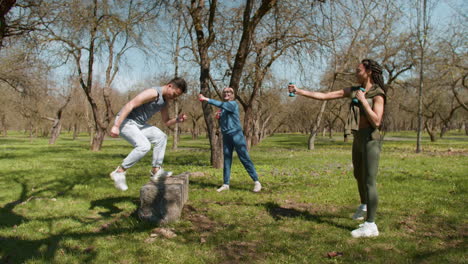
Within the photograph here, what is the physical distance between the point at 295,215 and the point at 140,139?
272 centimetres

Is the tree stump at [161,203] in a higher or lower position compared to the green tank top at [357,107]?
lower

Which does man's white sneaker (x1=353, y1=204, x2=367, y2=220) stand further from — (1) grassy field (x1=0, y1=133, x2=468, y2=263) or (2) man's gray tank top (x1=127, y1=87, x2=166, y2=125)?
(2) man's gray tank top (x1=127, y1=87, x2=166, y2=125)

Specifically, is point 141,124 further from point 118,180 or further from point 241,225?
point 241,225

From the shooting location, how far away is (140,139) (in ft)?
15.7

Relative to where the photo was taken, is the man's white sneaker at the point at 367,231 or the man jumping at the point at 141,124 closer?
the man's white sneaker at the point at 367,231

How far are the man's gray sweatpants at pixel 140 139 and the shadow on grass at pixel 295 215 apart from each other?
207 cm

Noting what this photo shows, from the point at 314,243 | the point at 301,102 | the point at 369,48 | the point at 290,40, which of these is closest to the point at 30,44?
the point at 290,40

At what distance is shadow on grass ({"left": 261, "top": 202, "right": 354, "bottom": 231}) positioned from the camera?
4.72 m

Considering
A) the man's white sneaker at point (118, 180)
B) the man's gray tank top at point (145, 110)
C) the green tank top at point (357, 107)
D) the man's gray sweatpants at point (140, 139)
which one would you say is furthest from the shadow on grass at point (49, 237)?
the green tank top at point (357, 107)

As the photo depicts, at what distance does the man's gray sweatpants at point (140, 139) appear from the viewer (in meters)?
4.68

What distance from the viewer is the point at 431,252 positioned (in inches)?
140

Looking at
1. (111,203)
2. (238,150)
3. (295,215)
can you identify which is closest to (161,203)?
(111,203)

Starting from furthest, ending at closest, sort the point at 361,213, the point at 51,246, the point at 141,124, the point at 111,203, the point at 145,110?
the point at 111,203, the point at 141,124, the point at 145,110, the point at 361,213, the point at 51,246

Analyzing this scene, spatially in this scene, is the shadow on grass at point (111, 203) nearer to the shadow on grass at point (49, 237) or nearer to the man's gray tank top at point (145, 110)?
the shadow on grass at point (49, 237)
